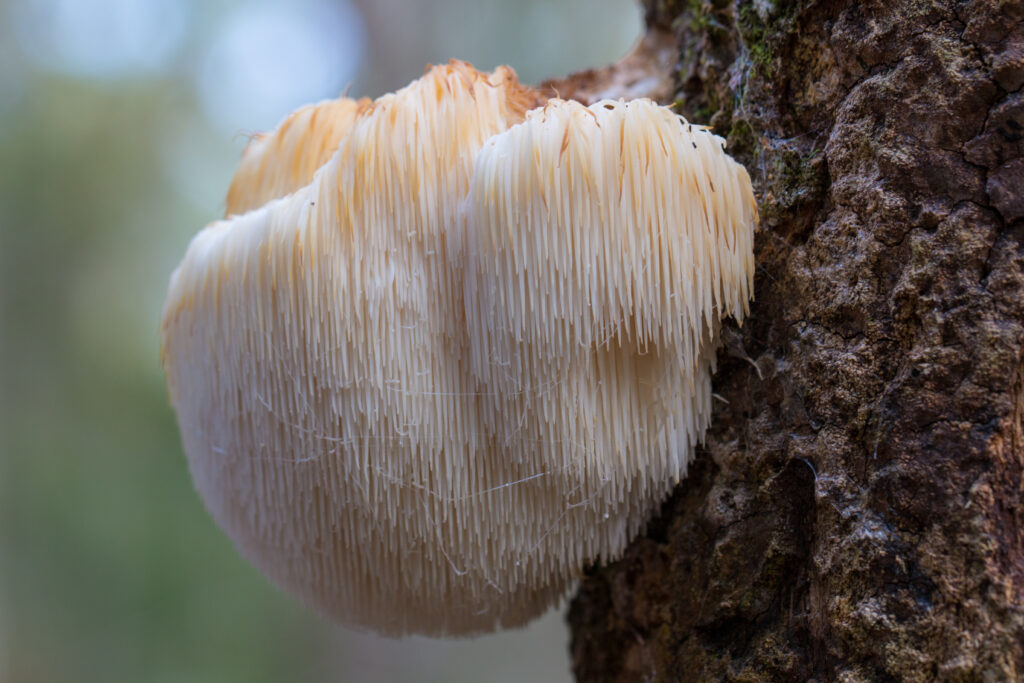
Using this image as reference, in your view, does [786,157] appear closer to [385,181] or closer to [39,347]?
[385,181]

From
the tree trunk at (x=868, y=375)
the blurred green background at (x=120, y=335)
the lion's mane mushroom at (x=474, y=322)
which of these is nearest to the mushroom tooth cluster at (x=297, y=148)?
the lion's mane mushroom at (x=474, y=322)

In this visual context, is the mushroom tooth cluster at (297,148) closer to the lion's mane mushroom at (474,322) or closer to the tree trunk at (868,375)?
the lion's mane mushroom at (474,322)

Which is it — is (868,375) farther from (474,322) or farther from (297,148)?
(297,148)

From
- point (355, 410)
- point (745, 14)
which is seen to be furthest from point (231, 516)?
point (745, 14)

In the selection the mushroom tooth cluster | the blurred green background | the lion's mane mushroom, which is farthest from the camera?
the blurred green background

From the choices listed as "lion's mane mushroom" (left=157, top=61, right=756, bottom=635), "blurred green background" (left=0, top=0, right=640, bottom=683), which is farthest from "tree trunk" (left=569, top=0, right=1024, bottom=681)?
"blurred green background" (left=0, top=0, right=640, bottom=683)

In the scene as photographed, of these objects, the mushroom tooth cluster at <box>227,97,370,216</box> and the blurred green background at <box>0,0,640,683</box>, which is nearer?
the mushroom tooth cluster at <box>227,97,370,216</box>

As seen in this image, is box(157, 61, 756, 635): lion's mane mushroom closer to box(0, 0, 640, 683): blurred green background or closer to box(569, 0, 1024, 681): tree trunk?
box(569, 0, 1024, 681): tree trunk
